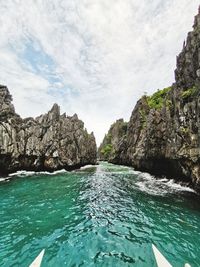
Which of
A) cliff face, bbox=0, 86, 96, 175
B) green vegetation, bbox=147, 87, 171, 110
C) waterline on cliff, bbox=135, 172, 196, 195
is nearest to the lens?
waterline on cliff, bbox=135, 172, 196, 195

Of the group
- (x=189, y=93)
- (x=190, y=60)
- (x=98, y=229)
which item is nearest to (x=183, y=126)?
(x=189, y=93)

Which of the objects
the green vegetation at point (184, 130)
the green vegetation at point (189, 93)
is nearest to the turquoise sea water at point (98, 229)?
the green vegetation at point (184, 130)

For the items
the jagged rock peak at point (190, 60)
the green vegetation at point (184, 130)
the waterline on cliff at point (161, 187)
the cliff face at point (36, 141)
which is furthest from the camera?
the cliff face at point (36, 141)

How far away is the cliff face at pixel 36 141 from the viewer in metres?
33.2

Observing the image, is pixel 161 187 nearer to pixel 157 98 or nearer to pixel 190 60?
pixel 190 60

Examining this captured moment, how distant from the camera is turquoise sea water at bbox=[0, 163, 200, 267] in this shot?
326 inches

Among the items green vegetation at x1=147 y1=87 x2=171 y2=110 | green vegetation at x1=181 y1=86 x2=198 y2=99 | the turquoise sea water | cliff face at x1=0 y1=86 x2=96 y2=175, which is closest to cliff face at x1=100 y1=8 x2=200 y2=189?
green vegetation at x1=181 y1=86 x2=198 y2=99

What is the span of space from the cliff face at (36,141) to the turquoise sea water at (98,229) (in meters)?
17.5

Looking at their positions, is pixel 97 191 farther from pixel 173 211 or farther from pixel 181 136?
pixel 181 136

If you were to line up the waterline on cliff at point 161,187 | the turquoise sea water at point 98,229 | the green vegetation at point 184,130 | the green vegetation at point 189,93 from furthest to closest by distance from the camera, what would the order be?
1. the green vegetation at point 184,130
2. the green vegetation at point 189,93
3. the waterline on cliff at point 161,187
4. the turquoise sea water at point 98,229

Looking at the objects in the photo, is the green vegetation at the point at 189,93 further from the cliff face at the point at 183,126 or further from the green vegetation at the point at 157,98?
the green vegetation at the point at 157,98

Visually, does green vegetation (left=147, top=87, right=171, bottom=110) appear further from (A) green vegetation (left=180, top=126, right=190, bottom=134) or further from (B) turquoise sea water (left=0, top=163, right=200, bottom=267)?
(B) turquoise sea water (left=0, top=163, right=200, bottom=267)

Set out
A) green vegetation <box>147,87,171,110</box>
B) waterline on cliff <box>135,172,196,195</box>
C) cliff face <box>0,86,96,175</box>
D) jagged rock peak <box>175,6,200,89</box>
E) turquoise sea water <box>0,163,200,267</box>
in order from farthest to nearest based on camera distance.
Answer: green vegetation <box>147,87,171,110</box>, cliff face <box>0,86,96,175</box>, jagged rock peak <box>175,6,200,89</box>, waterline on cliff <box>135,172,196,195</box>, turquoise sea water <box>0,163,200,267</box>

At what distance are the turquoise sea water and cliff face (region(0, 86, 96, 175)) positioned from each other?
17.5m
